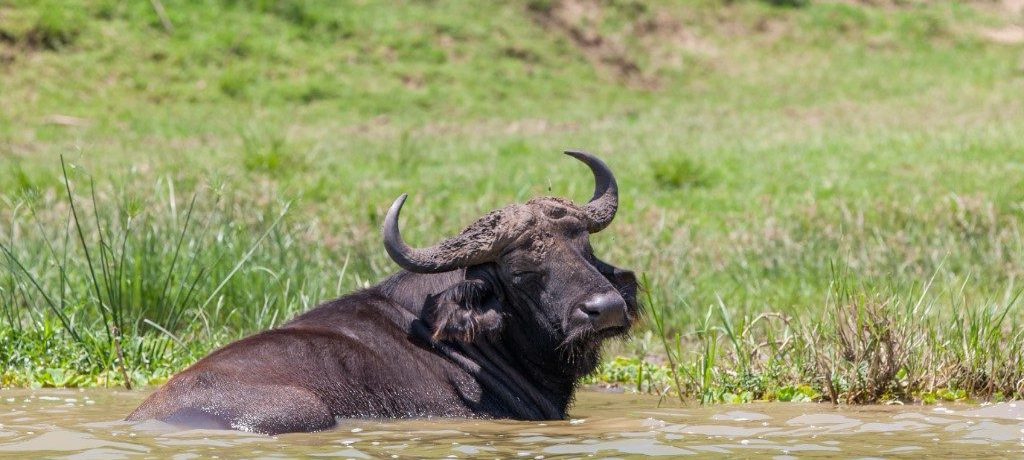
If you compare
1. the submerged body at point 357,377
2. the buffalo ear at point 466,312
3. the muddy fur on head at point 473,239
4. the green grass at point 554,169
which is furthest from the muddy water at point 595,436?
the muddy fur on head at point 473,239

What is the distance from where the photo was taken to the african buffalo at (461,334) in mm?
6281

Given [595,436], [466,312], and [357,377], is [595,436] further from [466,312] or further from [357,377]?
[357,377]

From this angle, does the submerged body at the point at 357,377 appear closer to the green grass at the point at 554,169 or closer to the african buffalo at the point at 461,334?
the african buffalo at the point at 461,334

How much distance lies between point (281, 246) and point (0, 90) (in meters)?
15.4

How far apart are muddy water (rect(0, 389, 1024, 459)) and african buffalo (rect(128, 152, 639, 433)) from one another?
192 mm

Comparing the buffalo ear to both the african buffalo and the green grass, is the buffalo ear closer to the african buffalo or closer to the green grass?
the african buffalo

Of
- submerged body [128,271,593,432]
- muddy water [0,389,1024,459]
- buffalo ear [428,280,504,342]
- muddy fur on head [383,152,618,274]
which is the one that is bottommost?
muddy water [0,389,1024,459]

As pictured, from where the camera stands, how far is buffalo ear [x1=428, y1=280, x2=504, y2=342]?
21.5ft

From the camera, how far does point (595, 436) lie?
6031 millimetres

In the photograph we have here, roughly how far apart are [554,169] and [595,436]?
11479mm

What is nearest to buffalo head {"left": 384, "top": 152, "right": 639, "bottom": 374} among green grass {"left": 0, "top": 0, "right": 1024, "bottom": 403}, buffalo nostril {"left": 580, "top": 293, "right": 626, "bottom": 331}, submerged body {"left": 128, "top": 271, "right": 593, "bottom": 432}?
buffalo nostril {"left": 580, "top": 293, "right": 626, "bottom": 331}

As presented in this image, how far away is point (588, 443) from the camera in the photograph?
229 inches

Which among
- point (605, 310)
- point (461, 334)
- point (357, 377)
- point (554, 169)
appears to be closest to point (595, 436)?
point (605, 310)

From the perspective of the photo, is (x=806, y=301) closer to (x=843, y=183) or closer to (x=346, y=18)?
(x=843, y=183)
